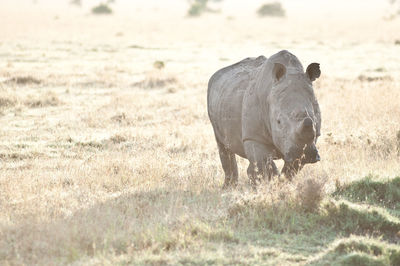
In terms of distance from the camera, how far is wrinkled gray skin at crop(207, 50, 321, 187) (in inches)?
261

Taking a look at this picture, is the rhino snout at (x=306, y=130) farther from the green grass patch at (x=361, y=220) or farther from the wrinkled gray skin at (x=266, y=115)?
the green grass patch at (x=361, y=220)

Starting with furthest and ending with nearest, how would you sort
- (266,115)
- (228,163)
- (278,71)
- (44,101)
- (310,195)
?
1. (44,101)
2. (228,163)
3. (266,115)
4. (278,71)
5. (310,195)

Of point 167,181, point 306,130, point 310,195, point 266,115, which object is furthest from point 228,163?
point 306,130

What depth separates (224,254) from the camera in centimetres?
577

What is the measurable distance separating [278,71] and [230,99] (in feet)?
4.07

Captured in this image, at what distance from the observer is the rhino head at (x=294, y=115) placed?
21.3 ft

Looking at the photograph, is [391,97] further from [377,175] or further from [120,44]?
[120,44]

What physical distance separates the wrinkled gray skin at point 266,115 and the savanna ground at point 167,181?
1.16ft

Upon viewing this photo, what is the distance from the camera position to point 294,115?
657cm

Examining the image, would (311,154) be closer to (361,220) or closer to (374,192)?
(361,220)

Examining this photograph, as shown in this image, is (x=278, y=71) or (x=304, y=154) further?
Result: (x=278, y=71)

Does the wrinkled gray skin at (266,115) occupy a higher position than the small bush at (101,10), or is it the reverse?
the small bush at (101,10)

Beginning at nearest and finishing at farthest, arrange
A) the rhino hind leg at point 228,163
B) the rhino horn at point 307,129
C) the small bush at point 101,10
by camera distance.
Result: 1. the rhino horn at point 307,129
2. the rhino hind leg at point 228,163
3. the small bush at point 101,10

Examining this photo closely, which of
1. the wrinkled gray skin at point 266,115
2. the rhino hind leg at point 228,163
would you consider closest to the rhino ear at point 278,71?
the wrinkled gray skin at point 266,115
